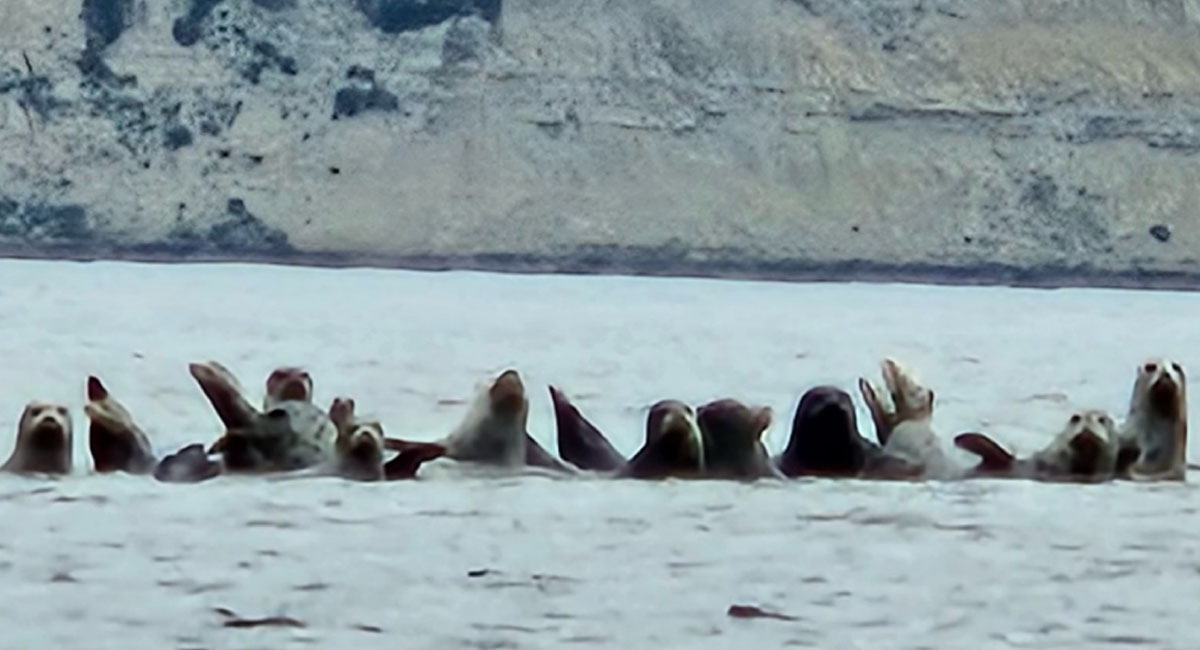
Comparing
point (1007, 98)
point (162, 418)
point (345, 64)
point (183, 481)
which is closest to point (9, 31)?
point (345, 64)

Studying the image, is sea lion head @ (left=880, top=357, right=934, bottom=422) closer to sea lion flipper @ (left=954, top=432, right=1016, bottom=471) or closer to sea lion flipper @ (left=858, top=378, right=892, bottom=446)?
sea lion flipper @ (left=858, top=378, right=892, bottom=446)

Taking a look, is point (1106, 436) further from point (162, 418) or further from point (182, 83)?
point (182, 83)

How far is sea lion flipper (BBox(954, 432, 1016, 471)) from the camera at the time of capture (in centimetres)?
1192

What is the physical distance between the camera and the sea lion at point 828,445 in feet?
37.7

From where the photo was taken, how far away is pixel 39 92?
74.5 metres

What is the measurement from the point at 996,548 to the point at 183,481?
346cm

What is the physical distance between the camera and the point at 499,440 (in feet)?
37.5

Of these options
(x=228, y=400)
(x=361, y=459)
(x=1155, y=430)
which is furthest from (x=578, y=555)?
(x=1155, y=430)

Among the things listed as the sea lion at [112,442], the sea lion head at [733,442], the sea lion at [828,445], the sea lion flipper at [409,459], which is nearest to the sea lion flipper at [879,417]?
the sea lion at [828,445]

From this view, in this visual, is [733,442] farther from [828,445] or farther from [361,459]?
[361,459]

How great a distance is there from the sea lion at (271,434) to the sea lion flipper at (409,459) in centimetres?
26

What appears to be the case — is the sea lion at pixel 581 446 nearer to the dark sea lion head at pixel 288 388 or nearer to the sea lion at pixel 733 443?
the sea lion at pixel 733 443

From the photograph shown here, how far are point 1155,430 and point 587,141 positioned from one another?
212 ft

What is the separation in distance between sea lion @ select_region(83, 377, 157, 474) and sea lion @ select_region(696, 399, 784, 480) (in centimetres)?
234
